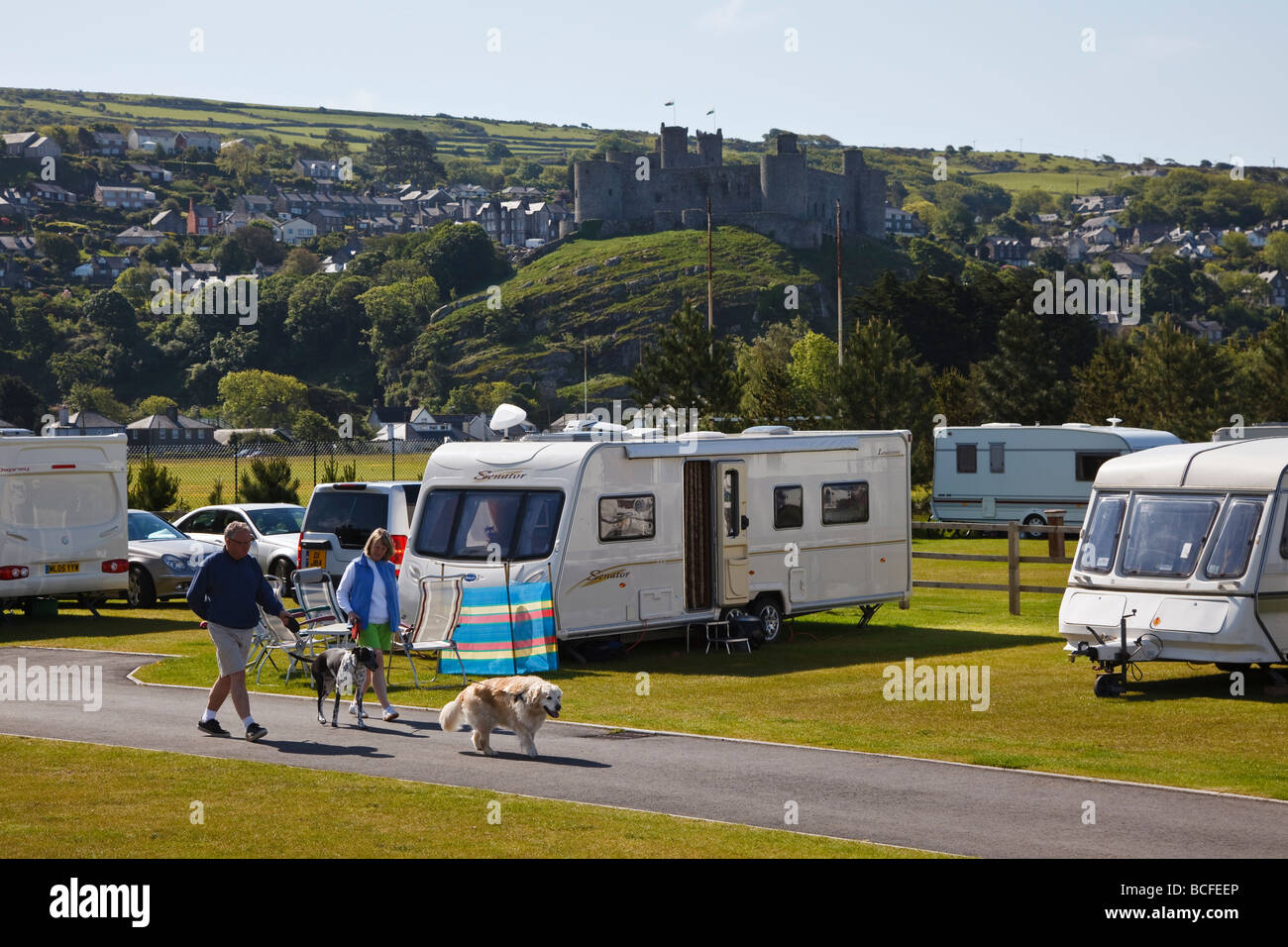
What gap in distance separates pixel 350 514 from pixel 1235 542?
41.9 feet

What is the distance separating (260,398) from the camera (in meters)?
165

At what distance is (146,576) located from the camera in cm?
2478

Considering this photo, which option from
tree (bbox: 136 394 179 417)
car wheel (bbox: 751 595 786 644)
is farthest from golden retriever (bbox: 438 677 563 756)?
tree (bbox: 136 394 179 417)

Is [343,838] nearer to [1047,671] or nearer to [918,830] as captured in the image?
[918,830]

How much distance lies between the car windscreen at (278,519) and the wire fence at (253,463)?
1.85m

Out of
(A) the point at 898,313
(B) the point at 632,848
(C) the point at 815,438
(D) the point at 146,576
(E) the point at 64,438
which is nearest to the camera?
(B) the point at 632,848

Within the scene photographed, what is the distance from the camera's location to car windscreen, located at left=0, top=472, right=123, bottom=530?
21.6 m

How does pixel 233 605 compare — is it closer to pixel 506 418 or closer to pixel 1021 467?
pixel 506 418

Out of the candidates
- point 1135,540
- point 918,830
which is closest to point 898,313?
point 1135,540

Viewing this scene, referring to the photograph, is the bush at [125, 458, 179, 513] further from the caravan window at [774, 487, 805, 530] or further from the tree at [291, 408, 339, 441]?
the tree at [291, 408, 339, 441]

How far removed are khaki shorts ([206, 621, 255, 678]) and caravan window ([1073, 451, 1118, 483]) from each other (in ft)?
96.1

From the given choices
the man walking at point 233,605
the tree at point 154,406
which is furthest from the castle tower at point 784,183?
the man walking at point 233,605

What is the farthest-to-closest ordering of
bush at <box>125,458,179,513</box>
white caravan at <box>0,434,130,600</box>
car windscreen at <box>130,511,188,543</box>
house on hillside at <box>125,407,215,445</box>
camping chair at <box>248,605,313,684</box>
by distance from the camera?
house on hillside at <box>125,407,215,445</box> < bush at <box>125,458,179,513</box> < car windscreen at <box>130,511,188,543</box> < white caravan at <box>0,434,130,600</box> < camping chair at <box>248,605,313,684</box>

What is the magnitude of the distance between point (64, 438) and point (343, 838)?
48.0 ft
